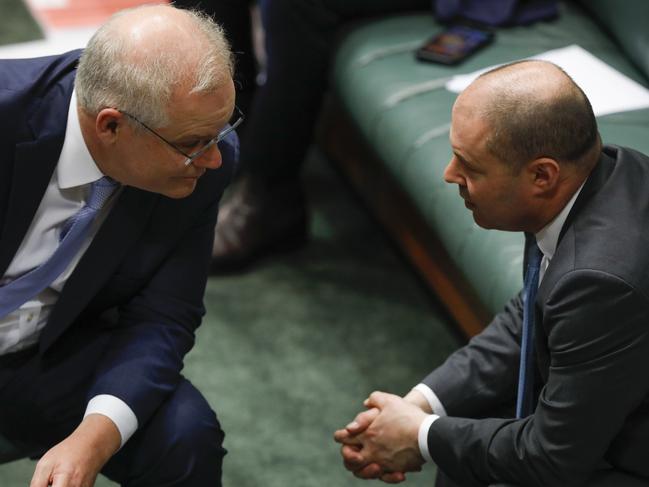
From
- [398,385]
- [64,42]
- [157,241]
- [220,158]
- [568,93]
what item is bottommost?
[398,385]

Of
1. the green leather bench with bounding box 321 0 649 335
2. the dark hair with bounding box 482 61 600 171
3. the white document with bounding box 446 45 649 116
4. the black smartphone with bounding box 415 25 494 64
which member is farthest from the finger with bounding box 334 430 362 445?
the black smartphone with bounding box 415 25 494 64

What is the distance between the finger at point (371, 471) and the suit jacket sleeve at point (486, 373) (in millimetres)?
156

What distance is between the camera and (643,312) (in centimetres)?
142

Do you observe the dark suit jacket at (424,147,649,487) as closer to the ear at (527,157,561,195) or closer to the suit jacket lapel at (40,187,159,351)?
the ear at (527,157,561,195)

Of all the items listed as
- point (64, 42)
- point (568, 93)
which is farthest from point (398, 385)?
point (64, 42)

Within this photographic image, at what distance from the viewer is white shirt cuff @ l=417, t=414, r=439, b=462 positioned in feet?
5.76

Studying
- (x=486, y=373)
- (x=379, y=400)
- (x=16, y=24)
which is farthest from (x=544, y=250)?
(x=16, y=24)

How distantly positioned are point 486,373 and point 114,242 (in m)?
0.67

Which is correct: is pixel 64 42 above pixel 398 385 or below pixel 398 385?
above

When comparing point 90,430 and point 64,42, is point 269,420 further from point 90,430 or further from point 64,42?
point 64,42

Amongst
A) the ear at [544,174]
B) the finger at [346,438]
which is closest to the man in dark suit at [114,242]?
the finger at [346,438]

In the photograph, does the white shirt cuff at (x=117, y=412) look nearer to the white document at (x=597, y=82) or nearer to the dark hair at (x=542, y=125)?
the dark hair at (x=542, y=125)

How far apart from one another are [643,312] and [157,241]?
791 mm

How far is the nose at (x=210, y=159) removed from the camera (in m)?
1.63
